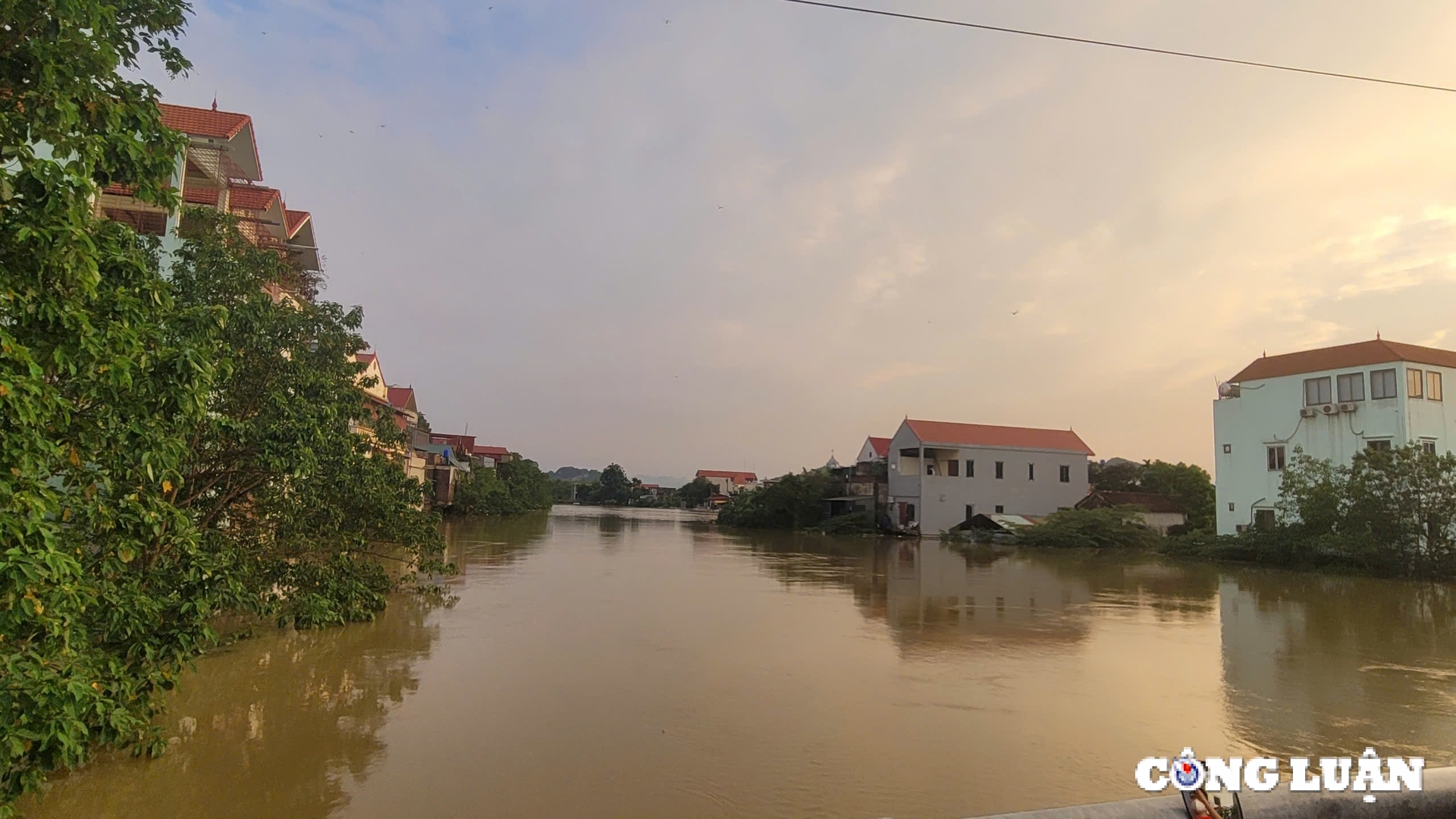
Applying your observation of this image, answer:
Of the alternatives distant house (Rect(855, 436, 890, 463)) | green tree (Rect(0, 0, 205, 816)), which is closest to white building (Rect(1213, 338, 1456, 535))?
distant house (Rect(855, 436, 890, 463))

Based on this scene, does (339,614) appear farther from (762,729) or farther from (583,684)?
(762,729)

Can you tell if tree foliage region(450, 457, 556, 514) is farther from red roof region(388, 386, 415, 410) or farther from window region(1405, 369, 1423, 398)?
window region(1405, 369, 1423, 398)

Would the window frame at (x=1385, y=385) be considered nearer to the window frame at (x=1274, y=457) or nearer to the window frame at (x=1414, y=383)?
the window frame at (x=1414, y=383)

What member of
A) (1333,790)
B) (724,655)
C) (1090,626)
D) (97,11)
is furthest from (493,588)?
(1333,790)

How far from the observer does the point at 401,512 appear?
11.9m

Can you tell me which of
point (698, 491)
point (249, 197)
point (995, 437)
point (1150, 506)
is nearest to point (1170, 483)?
point (1150, 506)

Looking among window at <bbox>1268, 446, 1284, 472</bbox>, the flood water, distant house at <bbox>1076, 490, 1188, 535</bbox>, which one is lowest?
the flood water

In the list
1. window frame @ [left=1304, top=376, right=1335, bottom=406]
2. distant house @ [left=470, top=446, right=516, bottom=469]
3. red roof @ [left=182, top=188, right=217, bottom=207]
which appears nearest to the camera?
red roof @ [left=182, top=188, right=217, bottom=207]

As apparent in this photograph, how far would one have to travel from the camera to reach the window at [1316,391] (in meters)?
23.9

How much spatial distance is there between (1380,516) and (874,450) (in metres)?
28.0

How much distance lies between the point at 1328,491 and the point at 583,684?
22497 millimetres

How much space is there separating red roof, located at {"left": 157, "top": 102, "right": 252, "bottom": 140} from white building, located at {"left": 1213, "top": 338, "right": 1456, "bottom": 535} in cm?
2945

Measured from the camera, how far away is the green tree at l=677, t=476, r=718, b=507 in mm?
92312

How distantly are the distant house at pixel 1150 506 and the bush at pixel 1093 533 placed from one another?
286cm
